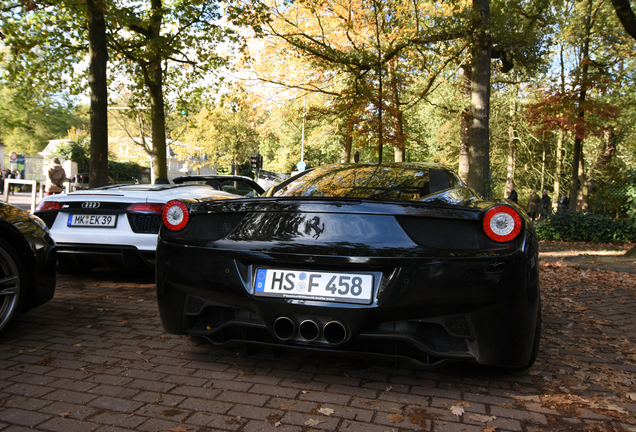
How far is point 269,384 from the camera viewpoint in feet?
8.92

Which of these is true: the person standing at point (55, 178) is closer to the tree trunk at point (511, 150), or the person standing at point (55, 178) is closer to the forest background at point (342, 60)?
the forest background at point (342, 60)

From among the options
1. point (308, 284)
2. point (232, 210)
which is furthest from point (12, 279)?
point (308, 284)

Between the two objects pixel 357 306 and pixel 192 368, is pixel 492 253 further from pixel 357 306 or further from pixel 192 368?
pixel 192 368

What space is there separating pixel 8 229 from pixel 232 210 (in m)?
1.75

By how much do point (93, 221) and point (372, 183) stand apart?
3.26 meters

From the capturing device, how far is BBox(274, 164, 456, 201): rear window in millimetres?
3094

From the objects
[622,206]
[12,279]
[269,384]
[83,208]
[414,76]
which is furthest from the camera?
[622,206]

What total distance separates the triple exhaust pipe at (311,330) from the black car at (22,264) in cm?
201

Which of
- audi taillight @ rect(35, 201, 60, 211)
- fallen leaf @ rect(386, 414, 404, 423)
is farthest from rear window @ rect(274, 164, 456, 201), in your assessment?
audi taillight @ rect(35, 201, 60, 211)

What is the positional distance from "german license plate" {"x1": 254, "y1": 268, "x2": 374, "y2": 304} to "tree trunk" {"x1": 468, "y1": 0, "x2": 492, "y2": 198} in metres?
9.22

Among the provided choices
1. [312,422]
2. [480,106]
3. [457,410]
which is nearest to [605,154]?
[480,106]

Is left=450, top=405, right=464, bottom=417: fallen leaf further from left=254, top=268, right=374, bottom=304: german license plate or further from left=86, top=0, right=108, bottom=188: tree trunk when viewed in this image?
left=86, top=0, right=108, bottom=188: tree trunk

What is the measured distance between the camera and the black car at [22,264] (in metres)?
3.38

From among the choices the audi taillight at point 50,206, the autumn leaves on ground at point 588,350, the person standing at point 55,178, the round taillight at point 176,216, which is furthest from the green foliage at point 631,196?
the person standing at point 55,178
